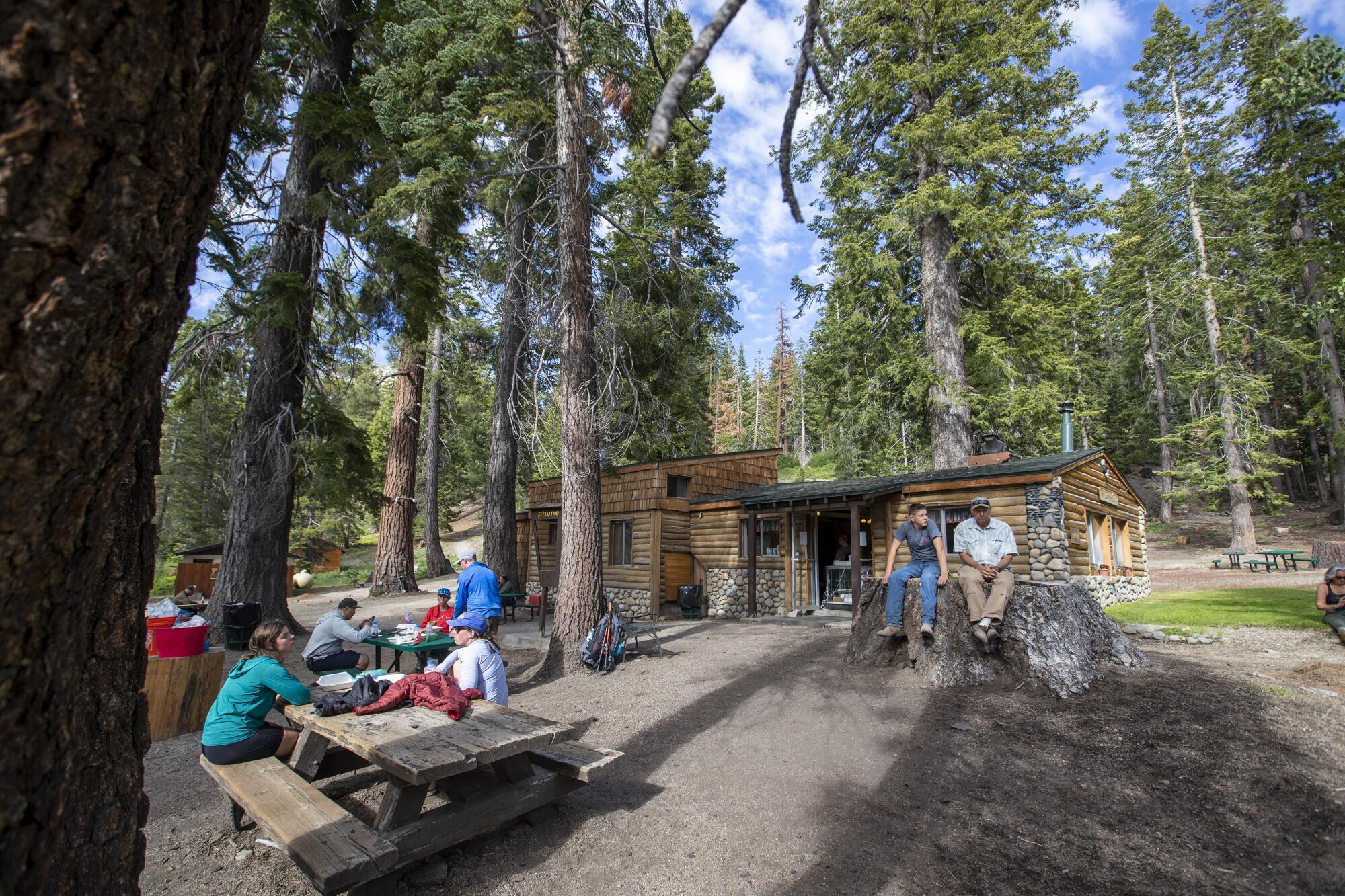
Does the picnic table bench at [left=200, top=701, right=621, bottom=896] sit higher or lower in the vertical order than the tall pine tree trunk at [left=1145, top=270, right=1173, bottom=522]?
lower

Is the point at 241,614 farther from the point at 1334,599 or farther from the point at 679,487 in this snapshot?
the point at 1334,599

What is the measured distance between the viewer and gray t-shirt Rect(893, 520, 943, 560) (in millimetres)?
7086

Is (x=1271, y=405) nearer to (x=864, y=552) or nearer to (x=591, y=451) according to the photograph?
(x=864, y=552)

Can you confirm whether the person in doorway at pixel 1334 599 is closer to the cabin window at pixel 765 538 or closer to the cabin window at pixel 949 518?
the cabin window at pixel 949 518

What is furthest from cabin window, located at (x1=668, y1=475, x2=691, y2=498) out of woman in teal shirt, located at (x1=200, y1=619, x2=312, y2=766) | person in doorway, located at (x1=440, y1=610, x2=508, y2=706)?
woman in teal shirt, located at (x1=200, y1=619, x2=312, y2=766)

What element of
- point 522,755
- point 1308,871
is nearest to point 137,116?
point 522,755

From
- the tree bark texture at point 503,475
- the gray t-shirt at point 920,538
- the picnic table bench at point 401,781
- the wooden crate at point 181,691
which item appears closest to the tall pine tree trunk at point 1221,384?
the gray t-shirt at point 920,538

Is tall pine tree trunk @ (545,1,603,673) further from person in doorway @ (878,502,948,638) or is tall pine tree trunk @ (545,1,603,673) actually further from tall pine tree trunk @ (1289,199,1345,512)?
tall pine tree trunk @ (1289,199,1345,512)

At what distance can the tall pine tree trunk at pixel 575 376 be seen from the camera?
8.52 meters

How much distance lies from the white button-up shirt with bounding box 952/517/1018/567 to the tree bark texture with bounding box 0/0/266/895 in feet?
21.9

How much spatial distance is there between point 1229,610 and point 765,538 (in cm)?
925

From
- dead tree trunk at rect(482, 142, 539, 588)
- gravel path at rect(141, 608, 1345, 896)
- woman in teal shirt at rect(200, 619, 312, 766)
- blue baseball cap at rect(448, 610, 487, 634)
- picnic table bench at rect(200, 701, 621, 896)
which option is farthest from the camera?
dead tree trunk at rect(482, 142, 539, 588)

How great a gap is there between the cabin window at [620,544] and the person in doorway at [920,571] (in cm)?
1097

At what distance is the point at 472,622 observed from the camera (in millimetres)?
5660
